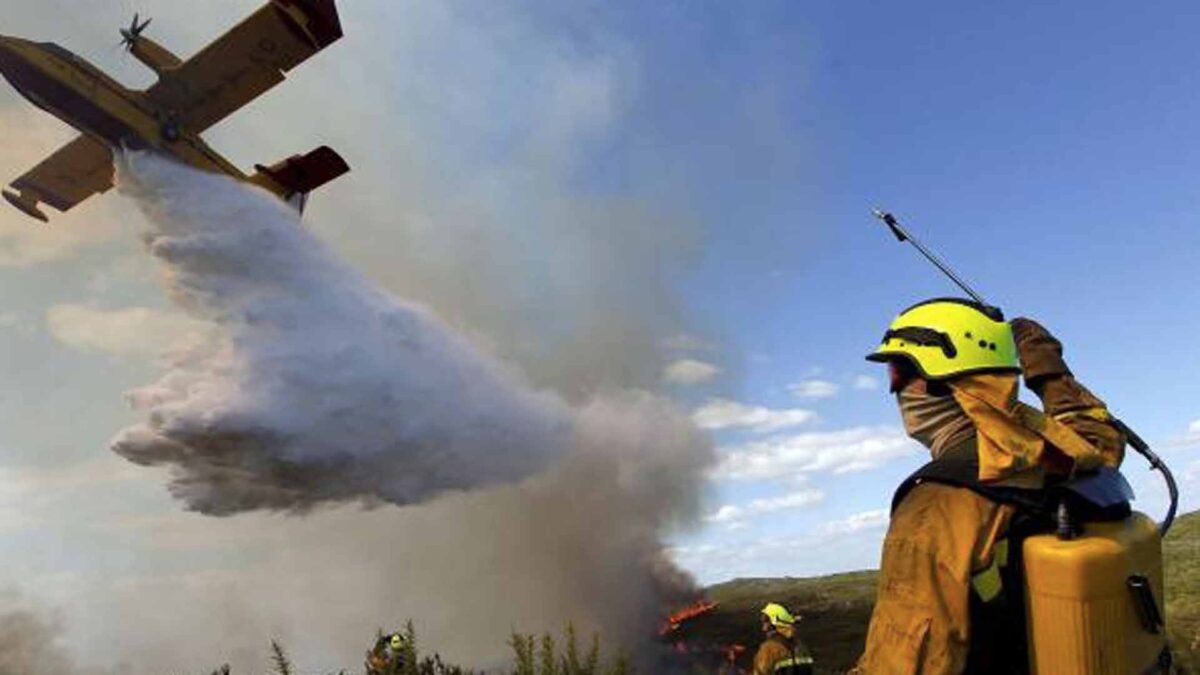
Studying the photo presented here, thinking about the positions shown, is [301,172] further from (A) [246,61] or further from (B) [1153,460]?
(B) [1153,460]

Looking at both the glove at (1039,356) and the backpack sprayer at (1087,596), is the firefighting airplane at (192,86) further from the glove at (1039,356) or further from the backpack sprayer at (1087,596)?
the backpack sprayer at (1087,596)

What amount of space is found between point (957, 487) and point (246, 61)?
2900cm

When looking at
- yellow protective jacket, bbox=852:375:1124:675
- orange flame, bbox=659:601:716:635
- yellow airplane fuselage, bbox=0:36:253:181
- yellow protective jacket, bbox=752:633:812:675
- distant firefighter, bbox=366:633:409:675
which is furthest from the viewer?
orange flame, bbox=659:601:716:635

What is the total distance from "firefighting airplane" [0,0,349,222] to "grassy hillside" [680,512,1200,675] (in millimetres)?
25414

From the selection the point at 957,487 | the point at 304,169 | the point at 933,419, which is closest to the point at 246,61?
the point at 304,169

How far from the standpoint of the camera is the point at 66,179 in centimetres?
3447

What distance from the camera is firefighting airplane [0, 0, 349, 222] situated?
24453 millimetres

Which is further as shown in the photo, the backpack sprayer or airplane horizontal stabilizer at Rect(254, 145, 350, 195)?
airplane horizontal stabilizer at Rect(254, 145, 350, 195)

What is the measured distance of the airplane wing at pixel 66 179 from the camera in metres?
33.8

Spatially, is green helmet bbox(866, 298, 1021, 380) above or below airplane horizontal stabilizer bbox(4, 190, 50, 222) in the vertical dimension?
below

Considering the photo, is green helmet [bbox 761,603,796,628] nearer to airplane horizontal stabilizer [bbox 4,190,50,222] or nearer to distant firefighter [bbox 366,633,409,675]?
distant firefighter [bbox 366,633,409,675]

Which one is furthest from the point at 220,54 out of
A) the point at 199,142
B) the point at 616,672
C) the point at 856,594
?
the point at 856,594

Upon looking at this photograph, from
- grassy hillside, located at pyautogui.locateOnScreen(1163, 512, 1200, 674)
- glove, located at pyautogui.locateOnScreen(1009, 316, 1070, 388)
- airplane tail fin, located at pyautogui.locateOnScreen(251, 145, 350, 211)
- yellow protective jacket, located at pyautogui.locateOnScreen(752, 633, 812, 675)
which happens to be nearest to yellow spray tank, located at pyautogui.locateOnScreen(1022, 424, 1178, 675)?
glove, located at pyautogui.locateOnScreen(1009, 316, 1070, 388)

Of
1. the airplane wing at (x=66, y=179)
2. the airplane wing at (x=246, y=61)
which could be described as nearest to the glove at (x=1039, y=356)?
the airplane wing at (x=246, y=61)
